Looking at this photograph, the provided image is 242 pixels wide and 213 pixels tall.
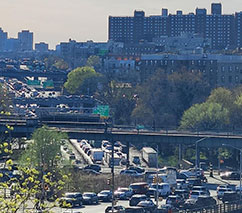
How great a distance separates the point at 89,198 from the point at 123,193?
3.46 meters

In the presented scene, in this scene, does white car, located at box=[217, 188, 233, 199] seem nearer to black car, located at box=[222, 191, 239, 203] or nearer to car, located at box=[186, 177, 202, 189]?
black car, located at box=[222, 191, 239, 203]

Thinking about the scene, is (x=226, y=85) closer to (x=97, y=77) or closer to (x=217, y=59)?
(x=217, y=59)

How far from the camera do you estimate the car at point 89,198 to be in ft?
197

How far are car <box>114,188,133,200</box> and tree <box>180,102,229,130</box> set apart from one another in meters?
32.3

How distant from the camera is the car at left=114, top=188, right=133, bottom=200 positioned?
6275cm

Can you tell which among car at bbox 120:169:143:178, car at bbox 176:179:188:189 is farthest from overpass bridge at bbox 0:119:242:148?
car at bbox 176:179:188:189

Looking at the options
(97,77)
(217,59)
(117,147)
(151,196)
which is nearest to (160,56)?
(217,59)

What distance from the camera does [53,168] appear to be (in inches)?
2512

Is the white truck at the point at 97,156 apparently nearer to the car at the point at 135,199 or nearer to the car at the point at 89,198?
the car at the point at 89,198

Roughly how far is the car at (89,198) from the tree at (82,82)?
109 meters

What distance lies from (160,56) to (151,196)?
8881 centimetres

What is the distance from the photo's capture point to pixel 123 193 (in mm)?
63125

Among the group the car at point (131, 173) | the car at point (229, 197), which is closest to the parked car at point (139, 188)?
the car at point (229, 197)

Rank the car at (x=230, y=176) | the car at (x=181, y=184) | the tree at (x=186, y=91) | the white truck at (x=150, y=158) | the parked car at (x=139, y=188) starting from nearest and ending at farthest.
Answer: the parked car at (x=139, y=188)
the car at (x=181, y=184)
the car at (x=230, y=176)
the white truck at (x=150, y=158)
the tree at (x=186, y=91)
